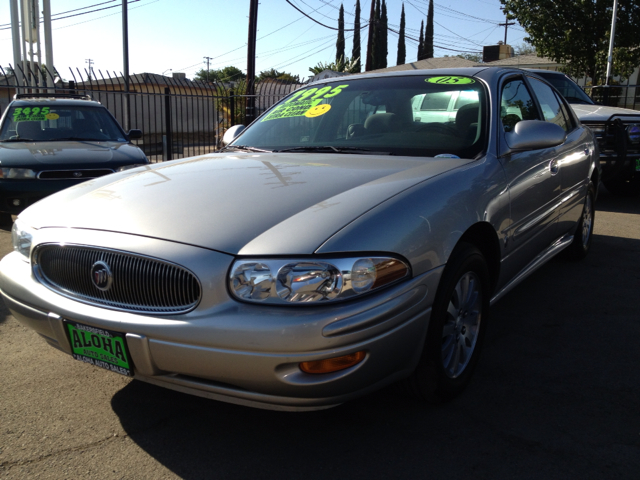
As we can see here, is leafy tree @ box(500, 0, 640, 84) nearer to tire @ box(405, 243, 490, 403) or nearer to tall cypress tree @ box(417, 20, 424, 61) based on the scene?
tire @ box(405, 243, 490, 403)

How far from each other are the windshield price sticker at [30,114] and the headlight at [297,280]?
6497 mm

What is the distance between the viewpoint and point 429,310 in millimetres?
2271

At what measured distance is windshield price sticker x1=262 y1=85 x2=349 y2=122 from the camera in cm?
373

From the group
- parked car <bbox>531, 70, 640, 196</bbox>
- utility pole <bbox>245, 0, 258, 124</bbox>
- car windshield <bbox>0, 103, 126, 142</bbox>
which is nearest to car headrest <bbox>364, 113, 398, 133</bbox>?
car windshield <bbox>0, 103, 126, 142</bbox>

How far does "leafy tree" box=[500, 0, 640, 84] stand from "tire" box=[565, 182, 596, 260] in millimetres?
18647

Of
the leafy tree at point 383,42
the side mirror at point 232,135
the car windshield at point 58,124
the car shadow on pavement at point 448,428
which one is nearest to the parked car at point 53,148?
the car windshield at point 58,124

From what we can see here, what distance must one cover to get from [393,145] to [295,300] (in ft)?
5.10

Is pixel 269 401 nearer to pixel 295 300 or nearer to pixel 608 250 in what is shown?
pixel 295 300

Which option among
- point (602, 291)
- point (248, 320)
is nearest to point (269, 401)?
point (248, 320)

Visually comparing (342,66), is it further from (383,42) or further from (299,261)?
(299,261)

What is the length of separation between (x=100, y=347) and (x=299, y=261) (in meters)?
0.87

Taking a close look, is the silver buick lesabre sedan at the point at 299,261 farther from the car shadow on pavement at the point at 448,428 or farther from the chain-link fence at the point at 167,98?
the chain-link fence at the point at 167,98

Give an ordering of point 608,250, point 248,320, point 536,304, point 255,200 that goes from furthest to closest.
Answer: point 608,250 → point 536,304 → point 255,200 → point 248,320

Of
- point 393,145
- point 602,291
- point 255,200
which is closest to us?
point 255,200
